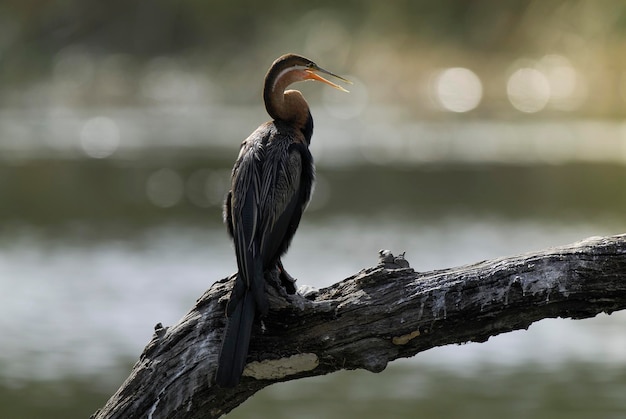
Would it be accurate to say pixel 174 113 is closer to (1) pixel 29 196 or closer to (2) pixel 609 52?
(2) pixel 609 52

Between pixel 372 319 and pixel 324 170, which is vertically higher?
pixel 324 170

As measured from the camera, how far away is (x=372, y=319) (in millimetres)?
3932

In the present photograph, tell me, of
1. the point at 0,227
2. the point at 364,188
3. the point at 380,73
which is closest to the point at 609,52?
the point at 380,73

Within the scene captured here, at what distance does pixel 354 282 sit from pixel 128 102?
34245 mm

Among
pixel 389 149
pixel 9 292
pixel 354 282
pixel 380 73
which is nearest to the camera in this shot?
pixel 354 282

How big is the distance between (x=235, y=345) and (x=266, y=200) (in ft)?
2.51

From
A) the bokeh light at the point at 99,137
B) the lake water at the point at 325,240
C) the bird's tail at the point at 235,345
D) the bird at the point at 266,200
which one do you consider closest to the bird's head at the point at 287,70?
the bird at the point at 266,200

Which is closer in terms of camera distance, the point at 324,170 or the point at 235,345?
the point at 235,345

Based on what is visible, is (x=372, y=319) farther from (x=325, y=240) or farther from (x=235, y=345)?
(x=325, y=240)

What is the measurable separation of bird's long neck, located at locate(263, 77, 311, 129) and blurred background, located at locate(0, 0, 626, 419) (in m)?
3.56

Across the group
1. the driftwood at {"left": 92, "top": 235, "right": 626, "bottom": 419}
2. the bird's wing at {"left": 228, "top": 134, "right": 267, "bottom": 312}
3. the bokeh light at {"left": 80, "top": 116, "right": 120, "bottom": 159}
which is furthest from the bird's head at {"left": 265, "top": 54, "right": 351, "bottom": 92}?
the bokeh light at {"left": 80, "top": 116, "right": 120, "bottom": 159}

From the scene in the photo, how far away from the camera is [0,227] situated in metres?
15.8

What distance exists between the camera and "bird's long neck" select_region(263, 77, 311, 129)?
16.3 ft

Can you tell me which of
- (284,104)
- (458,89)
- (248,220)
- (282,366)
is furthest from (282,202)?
(458,89)
